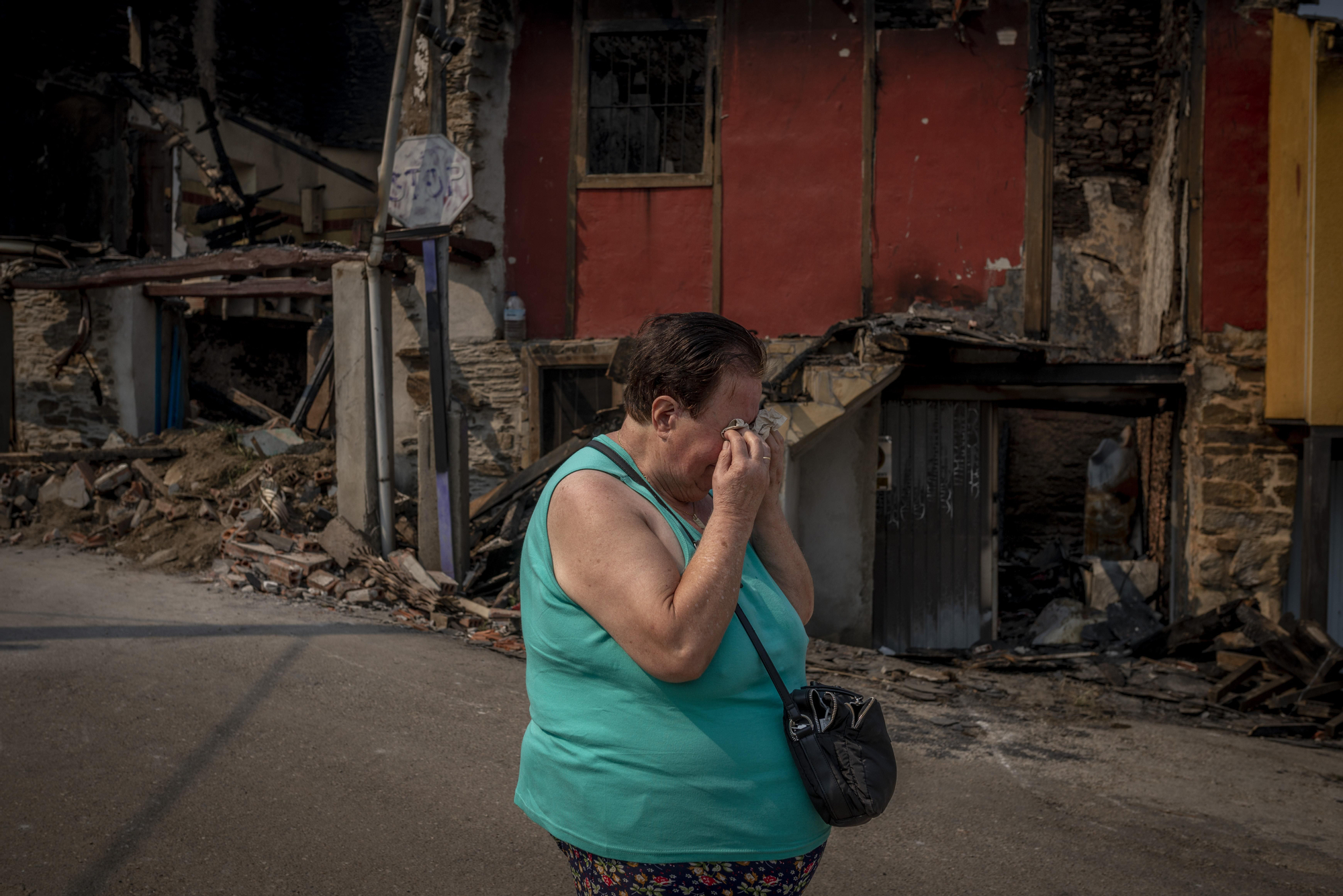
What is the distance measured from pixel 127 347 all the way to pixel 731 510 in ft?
37.7

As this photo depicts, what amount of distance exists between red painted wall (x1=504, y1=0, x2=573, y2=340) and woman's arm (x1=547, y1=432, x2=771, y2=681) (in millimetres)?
7812

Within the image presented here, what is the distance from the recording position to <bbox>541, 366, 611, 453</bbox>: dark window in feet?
29.9

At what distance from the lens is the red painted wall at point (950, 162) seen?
28.5 feet

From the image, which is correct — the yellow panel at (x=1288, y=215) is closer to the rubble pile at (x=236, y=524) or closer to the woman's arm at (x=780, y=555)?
the rubble pile at (x=236, y=524)

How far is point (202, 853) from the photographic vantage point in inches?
121

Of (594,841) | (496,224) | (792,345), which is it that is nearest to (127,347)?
(496,224)

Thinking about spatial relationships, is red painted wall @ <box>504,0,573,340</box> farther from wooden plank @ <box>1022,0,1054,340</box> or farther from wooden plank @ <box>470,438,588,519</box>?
Answer: wooden plank @ <box>1022,0,1054,340</box>

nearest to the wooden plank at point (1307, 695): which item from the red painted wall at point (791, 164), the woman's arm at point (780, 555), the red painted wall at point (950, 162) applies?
the red painted wall at point (950, 162)

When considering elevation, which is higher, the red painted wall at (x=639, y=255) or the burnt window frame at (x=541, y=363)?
the red painted wall at (x=639, y=255)

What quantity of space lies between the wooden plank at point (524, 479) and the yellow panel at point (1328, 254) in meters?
5.92

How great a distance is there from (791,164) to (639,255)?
1713 millimetres

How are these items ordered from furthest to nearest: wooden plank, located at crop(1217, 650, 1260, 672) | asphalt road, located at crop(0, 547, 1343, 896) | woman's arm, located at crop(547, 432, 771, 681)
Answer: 1. wooden plank, located at crop(1217, 650, 1260, 672)
2. asphalt road, located at crop(0, 547, 1343, 896)
3. woman's arm, located at crop(547, 432, 771, 681)

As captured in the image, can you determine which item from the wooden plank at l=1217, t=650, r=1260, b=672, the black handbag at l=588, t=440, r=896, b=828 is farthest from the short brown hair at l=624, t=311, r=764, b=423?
the wooden plank at l=1217, t=650, r=1260, b=672

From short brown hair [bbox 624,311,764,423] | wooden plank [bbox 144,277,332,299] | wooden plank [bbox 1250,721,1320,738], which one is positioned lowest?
wooden plank [bbox 1250,721,1320,738]
